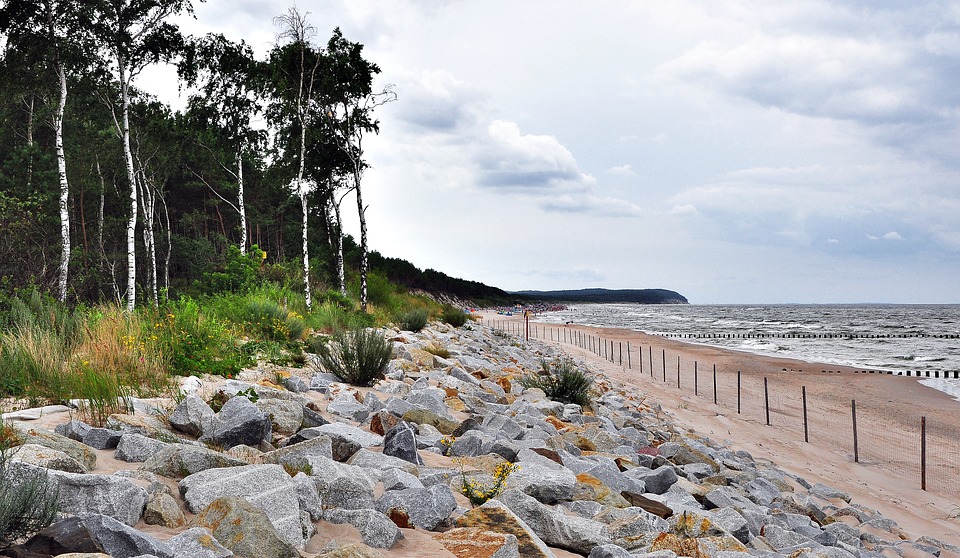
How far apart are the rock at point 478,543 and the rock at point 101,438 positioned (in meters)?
2.63

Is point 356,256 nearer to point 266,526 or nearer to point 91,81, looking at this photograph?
point 91,81

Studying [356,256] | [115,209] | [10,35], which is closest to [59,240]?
[115,209]

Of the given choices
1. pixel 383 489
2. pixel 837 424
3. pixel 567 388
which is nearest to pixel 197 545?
pixel 383 489

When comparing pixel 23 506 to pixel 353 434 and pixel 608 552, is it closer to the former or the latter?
pixel 608 552

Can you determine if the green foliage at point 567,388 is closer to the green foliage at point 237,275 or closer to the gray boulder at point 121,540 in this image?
the green foliage at point 237,275

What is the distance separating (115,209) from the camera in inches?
1551

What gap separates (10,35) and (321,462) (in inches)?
1059

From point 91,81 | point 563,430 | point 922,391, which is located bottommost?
point 922,391

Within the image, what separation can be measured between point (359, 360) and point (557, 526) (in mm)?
5855

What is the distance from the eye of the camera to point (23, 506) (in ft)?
9.09

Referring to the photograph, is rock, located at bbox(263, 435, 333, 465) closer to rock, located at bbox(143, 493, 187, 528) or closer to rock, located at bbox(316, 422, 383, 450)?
rock, located at bbox(316, 422, 383, 450)

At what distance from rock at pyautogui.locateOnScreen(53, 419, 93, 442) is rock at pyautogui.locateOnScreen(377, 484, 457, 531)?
Result: 2.38 m

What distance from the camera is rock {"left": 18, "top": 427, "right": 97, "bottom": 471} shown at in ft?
13.3

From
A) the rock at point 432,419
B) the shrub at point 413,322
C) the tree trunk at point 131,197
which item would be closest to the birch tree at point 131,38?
the tree trunk at point 131,197
